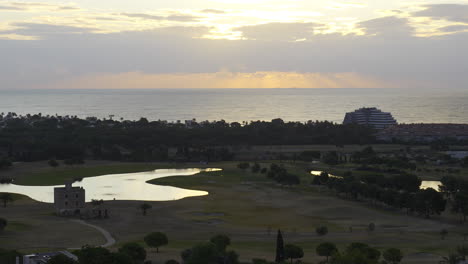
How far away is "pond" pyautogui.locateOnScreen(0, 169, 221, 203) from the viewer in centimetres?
8344

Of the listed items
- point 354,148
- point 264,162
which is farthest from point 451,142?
point 264,162

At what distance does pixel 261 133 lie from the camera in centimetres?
16412

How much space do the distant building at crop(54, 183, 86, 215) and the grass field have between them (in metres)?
1.57

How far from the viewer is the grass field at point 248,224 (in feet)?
175

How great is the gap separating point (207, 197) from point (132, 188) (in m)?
15.4

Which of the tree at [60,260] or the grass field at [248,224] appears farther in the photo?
the grass field at [248,224]

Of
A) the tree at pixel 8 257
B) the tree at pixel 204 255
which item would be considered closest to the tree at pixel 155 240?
the tree at pixel 204 255

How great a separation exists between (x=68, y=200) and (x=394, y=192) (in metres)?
36.7

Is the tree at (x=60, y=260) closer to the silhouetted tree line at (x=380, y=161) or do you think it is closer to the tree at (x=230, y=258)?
the tree at (x=230, y=258)

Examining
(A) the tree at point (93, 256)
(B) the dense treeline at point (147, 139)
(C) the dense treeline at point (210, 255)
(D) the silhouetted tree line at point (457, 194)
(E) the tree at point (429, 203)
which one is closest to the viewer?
(A) the tree at point (93, 256)

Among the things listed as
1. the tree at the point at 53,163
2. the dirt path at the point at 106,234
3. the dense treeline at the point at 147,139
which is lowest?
the dirt path at the point at 106,234

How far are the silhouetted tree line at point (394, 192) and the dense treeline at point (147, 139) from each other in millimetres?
48877

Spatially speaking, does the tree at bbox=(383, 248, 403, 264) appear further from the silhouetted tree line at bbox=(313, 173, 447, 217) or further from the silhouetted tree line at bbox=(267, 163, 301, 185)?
the silhouetted tree line at bbox=(267, 163, 301, 185)

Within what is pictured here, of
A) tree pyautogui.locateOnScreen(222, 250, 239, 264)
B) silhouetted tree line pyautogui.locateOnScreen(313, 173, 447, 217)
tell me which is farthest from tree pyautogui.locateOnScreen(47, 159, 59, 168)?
tree pyautogui.locateOnScreen(222, 250, 239, 264)
